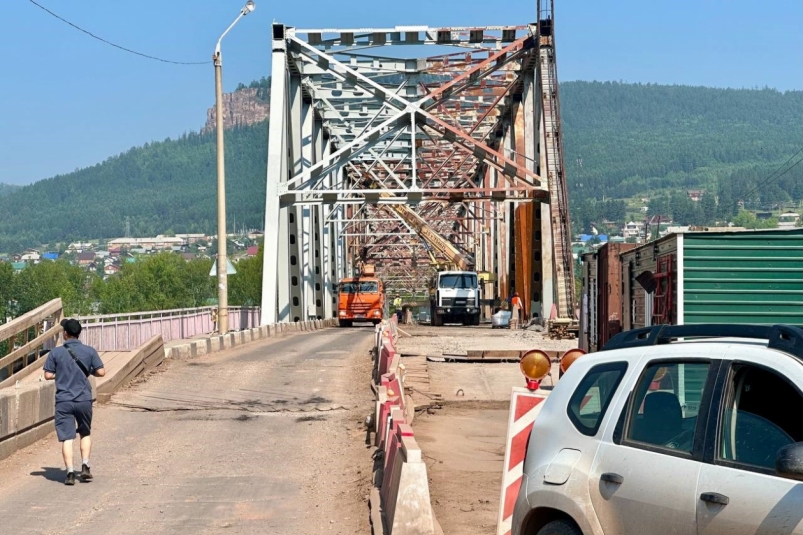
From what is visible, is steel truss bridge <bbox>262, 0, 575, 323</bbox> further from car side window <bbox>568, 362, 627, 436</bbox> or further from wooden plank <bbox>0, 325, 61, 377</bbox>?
car side window <bbox>568, 362, 627, 436</bbox>

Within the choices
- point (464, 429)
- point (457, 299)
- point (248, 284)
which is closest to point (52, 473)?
point (464, 429)

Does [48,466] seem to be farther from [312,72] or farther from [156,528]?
[312,72]

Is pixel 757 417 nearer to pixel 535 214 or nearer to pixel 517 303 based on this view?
pixel 535 214

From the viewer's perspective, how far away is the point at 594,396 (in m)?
6.54

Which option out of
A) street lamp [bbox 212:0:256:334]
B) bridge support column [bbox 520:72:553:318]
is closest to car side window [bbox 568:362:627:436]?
street lamp [bbox 212:0:256:334]

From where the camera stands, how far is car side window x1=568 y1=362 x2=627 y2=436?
6285mm

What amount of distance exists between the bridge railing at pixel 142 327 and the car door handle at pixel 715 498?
21363mm

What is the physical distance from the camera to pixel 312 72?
148 feet

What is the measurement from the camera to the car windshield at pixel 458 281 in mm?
59531

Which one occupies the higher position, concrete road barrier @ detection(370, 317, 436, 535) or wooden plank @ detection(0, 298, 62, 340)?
wooden plank @ detection(0, 298, 62, 340)

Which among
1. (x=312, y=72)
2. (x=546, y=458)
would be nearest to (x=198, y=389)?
(x=546, y=458)

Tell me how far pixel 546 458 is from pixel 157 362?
17478 millimetres

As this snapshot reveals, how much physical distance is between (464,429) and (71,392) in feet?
23.3

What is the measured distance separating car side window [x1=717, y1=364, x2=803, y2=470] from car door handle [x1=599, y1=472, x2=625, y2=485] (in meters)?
0.72
